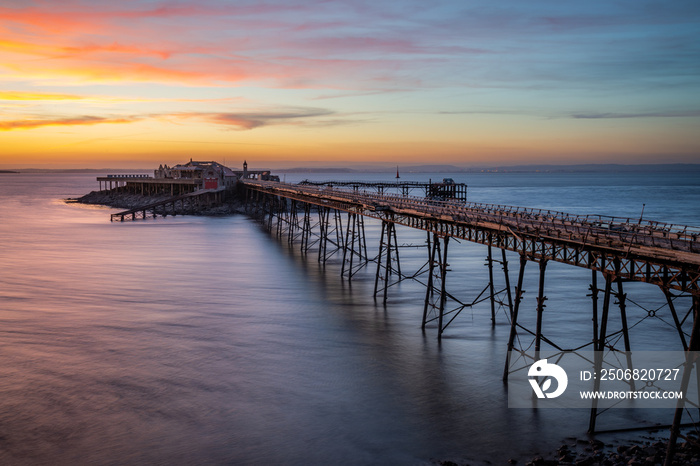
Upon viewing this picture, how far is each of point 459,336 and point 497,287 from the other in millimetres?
12718

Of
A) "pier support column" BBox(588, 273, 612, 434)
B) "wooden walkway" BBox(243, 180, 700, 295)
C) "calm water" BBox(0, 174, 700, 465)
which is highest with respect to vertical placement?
"wooden walkway" BBox(243, 180, 700, 295)

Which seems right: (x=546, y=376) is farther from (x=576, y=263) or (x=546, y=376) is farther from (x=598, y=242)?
(x=598, y=242)

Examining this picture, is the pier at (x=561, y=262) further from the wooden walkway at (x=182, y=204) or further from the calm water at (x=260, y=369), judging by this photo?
the wooden walkway at (x=182, y=204)

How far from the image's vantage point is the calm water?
59.5 ft

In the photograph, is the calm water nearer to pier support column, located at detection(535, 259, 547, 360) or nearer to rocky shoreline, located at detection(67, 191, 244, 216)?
pier support column, located at detection(535, 259, 547, 360)

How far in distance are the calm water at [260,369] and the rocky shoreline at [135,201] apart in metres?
58.9

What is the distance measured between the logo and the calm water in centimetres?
124

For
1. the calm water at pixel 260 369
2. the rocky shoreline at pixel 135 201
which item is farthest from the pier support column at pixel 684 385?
the rocky shoreline at pixel 135 201

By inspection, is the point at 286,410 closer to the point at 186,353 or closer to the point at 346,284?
the point at 186,353

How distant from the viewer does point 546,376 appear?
22.2m

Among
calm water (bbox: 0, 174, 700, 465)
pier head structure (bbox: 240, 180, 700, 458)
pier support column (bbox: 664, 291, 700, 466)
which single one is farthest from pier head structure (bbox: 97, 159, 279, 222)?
pier support column (bbox: 664, 291, 700, 466)

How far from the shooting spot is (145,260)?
52344 mm

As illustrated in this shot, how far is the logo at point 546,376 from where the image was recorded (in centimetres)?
2084

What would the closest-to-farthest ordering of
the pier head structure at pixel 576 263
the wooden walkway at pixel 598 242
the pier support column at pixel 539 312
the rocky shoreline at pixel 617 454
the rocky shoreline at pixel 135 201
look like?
the rocky shoreline at pixel 617 454 < the wooden walkway at pixel 598 242 < the pier head structure at pixel 576 263 < the pier support column at pixel 539 312 < the rocky shoreline at pixel 135 201
